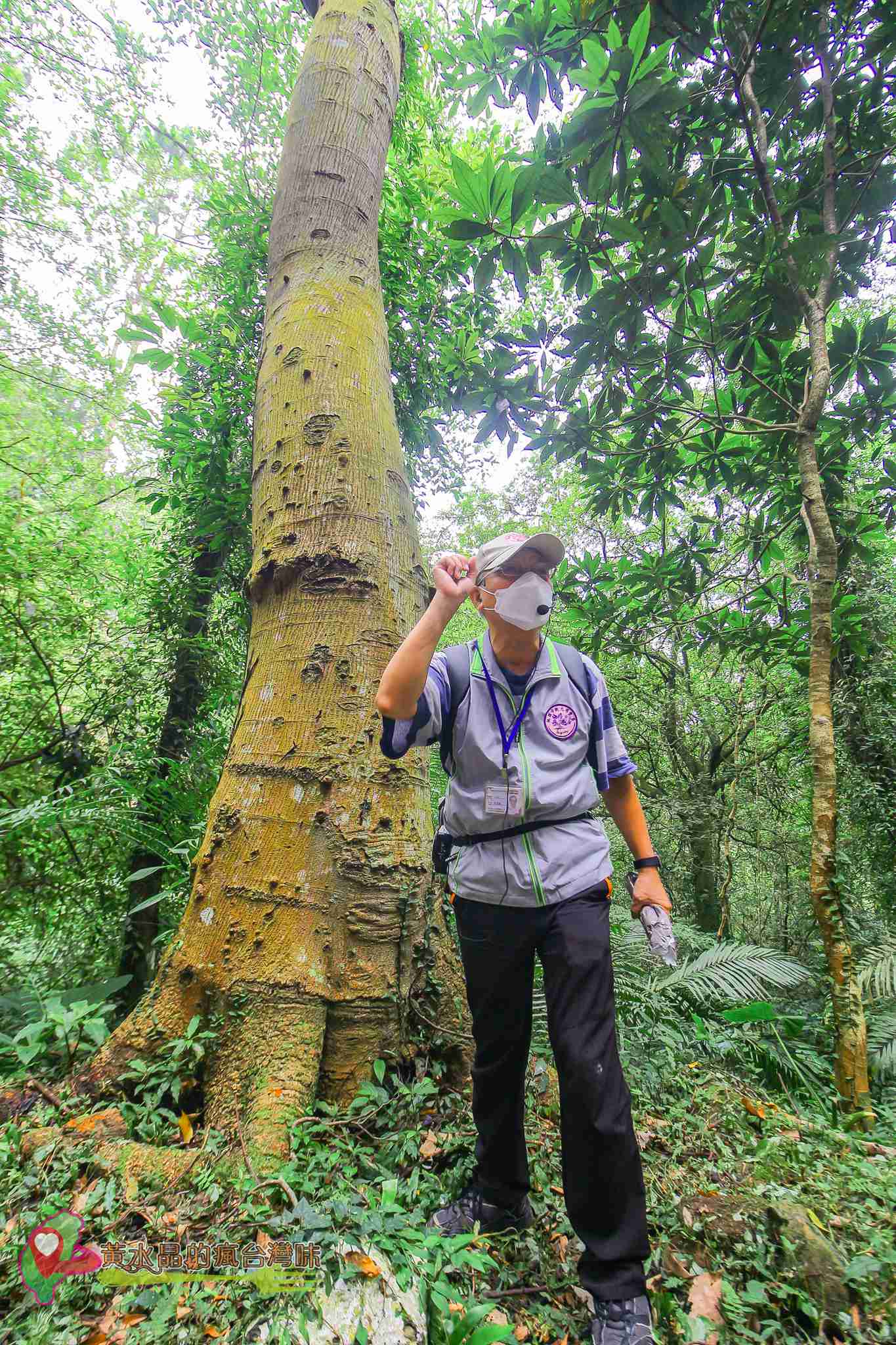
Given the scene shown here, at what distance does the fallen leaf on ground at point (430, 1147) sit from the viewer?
180 centimetres

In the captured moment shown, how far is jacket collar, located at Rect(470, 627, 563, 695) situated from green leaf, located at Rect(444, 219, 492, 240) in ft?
6.07

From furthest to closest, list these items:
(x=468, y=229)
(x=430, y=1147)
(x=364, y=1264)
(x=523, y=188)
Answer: (x=468, y=229), (x=523, y=188), (x=430, y=1147), (x=364, y=1264)

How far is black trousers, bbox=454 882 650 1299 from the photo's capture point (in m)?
1.42

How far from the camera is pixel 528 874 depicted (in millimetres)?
1614

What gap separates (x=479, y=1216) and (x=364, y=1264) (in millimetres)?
502

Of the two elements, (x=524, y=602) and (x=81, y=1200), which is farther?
(x=524, y=602)

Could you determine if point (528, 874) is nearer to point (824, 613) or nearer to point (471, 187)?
point (824, 613)

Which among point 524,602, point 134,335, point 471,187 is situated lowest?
point 524,602

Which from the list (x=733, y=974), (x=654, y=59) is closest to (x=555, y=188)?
(x=654, y=59)

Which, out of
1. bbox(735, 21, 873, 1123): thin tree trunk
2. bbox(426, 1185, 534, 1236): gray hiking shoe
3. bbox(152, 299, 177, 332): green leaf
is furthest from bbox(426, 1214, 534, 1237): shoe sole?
bbox(152, 299, 177, 332): green leaf

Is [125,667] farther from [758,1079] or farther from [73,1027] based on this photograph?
[758,1079]

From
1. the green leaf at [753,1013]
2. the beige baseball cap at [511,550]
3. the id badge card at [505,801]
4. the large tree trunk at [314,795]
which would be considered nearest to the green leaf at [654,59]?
the large tree trunk at [314,795]

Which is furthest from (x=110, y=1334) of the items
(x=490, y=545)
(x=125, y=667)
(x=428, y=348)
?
(x=428, y=348)

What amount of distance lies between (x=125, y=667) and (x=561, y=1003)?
4.20 metres
